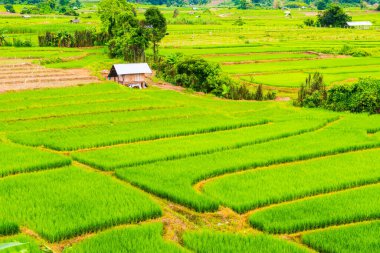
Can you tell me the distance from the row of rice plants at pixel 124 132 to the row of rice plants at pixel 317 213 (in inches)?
303

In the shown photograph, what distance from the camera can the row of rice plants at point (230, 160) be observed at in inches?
488

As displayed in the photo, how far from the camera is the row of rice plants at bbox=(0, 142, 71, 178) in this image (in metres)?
14.3

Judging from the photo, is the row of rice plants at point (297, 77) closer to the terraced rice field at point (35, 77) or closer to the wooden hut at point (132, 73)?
the wooden hut at point (132, 73)

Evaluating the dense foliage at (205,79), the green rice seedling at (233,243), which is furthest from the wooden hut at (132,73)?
the green rice seedling at (233,243)

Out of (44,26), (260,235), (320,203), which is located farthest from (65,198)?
(44,26)

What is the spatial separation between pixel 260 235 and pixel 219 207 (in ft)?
6.41

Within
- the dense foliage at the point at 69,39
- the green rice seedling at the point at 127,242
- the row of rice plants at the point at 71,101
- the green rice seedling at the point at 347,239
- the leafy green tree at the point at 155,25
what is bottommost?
the green rice seedling at the point at 347,239

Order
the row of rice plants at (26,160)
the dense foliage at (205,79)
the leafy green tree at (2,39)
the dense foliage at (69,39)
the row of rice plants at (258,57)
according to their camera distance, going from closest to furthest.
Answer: the row of rice plants at (26,160) < the dense foliage at (205,79) < the row of rice plants at (258,57) < the leafy green tree at (2,39) < the dense foliage at (69,39)

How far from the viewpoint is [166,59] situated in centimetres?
3466

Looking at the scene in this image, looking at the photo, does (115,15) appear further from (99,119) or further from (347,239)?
(347,239)

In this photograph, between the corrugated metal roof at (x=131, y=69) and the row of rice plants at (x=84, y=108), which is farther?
the corrugated metal roof at (x=131, y=69)

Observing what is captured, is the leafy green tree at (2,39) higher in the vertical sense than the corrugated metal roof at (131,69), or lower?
higher

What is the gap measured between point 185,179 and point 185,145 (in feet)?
12.4

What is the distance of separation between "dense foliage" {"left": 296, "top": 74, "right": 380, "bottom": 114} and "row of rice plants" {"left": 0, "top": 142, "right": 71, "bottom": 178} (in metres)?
13.6
